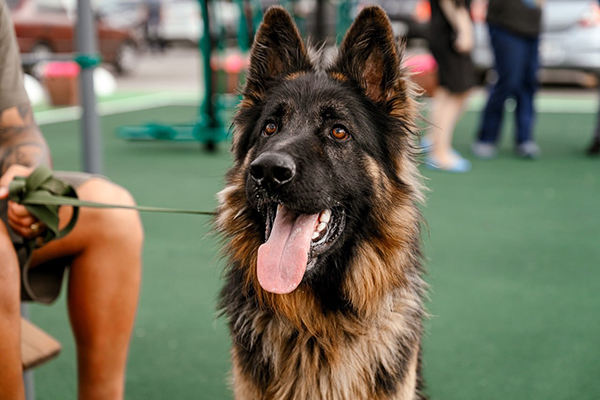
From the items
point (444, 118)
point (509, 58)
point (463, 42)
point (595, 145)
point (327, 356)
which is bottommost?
point (595, 145)

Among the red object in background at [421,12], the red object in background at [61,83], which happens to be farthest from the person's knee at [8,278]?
the red object in background at [421,12]

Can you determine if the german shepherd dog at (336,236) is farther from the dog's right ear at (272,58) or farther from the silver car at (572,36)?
the silver car at (572,36)

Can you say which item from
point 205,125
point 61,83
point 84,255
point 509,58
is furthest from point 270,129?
point 61,83

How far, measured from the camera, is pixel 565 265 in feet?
16.3

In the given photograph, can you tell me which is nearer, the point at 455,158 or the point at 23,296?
the point at 23,296

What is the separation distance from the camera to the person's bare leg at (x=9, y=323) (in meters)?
2.15

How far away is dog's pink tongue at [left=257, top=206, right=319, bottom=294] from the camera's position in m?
2.32

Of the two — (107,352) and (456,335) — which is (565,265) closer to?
(456,335)

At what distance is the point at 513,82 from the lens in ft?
27.1

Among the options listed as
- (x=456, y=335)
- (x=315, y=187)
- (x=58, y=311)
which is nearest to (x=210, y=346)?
(x=58, y=311)

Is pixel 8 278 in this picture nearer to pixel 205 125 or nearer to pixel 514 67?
pixel 205 125

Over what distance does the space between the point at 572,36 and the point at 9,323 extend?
13080 millimetres

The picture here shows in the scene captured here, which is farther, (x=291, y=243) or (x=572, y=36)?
(x=572, y=36)

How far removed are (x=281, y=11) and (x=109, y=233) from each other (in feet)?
3.37
